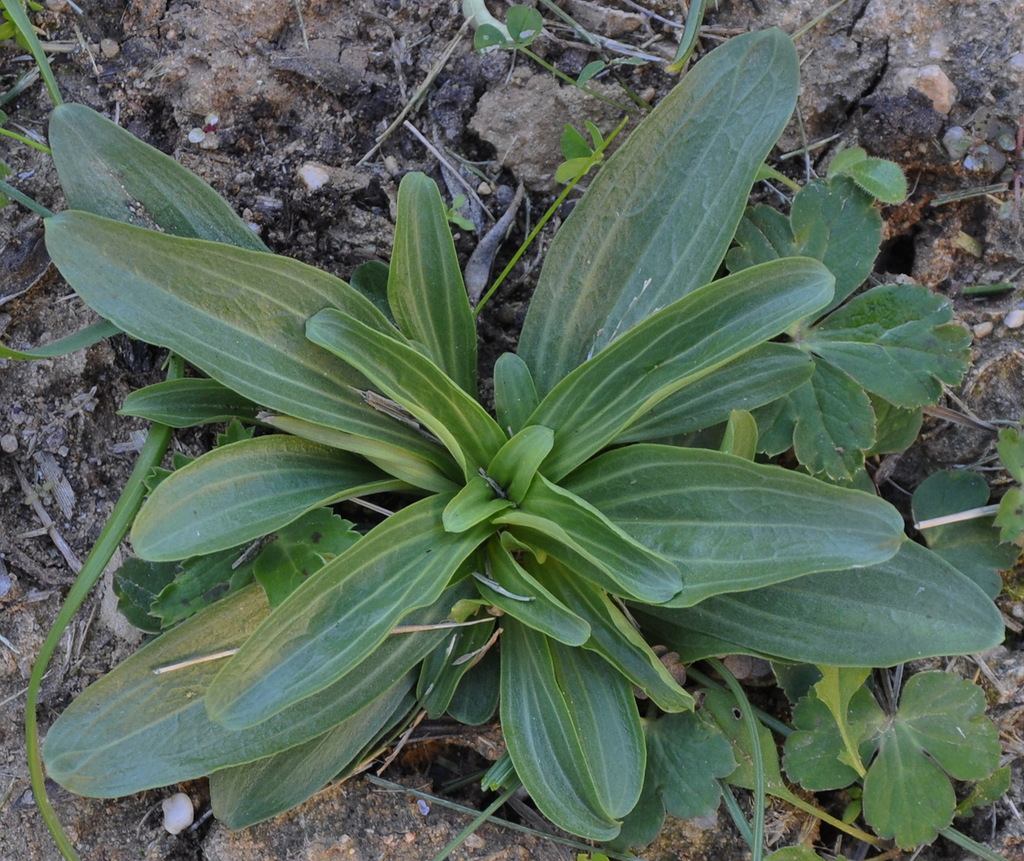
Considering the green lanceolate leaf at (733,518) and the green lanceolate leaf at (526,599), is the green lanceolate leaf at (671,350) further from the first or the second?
the green lanceolate leaf at (526,599)

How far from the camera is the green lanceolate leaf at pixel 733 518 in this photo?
1435 millimetres

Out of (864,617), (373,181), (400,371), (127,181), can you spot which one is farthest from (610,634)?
(127,181)

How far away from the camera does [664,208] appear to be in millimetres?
1739

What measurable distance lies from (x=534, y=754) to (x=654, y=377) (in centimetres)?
77

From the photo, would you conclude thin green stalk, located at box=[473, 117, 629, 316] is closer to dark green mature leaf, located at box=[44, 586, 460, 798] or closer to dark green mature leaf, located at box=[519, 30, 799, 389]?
dark green mature leaf, located at box=[519, 30, 799, 389]

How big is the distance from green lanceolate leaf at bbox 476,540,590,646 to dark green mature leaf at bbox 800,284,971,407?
791 mm

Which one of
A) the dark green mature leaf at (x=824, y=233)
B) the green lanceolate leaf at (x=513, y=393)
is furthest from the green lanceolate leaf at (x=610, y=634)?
the dark green mature leaf at (x=824, y=233)

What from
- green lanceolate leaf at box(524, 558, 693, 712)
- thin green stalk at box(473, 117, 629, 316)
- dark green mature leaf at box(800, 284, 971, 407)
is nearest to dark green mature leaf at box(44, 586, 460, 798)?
green lanceolate leaf at box(524, 558, 693, 712)

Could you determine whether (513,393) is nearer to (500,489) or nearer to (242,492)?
(500,489)

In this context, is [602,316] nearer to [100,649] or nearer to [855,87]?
[855,87]

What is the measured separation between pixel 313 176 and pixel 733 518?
121cm

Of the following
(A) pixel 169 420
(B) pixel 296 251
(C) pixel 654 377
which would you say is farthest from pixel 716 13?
(A) pixel 169 420

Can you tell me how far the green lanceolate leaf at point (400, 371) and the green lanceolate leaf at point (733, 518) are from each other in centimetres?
31

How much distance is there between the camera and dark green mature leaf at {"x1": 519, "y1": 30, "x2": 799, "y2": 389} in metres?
1.70
